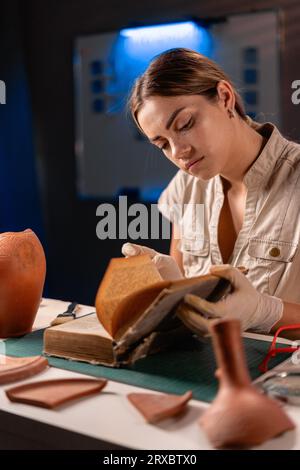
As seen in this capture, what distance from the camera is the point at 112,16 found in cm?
345

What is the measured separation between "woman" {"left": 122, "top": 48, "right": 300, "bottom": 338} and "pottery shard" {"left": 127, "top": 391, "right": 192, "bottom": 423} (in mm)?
414

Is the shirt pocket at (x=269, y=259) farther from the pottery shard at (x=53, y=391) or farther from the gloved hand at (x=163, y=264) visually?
the pottery shard at (x=53, y=391)

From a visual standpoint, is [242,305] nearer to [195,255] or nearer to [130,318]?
[130,318]

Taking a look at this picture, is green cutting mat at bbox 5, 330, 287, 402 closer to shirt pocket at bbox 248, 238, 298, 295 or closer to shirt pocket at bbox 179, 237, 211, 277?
shirt pocket at bbox 248, 238, 298, 295

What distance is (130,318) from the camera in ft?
3.52

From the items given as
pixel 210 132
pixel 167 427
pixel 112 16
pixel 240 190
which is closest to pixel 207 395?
pixel 167 427

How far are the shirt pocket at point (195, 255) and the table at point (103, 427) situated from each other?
2.89ft

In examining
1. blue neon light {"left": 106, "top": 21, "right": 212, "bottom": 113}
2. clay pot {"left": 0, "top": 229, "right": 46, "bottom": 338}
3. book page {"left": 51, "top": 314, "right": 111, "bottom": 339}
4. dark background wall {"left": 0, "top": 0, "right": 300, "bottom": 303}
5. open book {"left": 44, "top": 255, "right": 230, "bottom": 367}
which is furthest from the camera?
dark background wall {"left": 0, "top": 0, "right": 300, "bottom": 303}

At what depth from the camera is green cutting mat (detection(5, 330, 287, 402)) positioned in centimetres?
99

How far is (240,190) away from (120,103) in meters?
1.82

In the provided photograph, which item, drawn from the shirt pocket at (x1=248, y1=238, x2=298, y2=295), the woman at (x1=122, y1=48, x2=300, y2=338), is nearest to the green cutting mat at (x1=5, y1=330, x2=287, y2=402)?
the woman at (x1=122, y1=48, x2=300, y2=338)

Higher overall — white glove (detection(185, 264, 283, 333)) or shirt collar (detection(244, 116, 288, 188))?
shirt collar (detection(244, 116, 288, 188))

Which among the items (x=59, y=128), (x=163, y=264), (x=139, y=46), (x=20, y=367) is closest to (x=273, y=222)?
(x=163, y=264)
